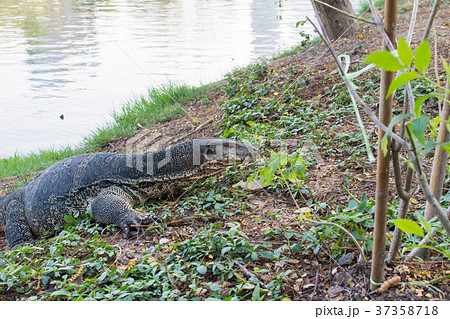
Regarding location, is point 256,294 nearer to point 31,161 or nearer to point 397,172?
point 397,172

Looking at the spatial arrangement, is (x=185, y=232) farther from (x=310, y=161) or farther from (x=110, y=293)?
(x=310, y=161)

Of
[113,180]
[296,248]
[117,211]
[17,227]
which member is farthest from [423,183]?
[17,227]

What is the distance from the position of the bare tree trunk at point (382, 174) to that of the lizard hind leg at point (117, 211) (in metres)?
2.08

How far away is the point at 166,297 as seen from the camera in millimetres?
2230

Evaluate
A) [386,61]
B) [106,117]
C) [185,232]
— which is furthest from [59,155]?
[386,61]

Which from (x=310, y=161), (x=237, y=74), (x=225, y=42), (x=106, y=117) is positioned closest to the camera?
(x=310, y=161)

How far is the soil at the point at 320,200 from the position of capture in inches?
78.7

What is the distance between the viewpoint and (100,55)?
1214 cm

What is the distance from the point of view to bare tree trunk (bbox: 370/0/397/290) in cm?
150

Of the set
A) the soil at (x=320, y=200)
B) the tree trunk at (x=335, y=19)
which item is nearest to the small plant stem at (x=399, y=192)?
the soil at (x=320, y=200)

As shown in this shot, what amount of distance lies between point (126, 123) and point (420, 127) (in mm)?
6809

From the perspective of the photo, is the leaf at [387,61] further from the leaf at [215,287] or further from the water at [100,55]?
the water at [100,55]

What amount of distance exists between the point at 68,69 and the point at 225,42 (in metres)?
4.68

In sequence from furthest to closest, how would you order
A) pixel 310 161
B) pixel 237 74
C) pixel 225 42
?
pixel 225 42, pixel 237 74, pixel 310 161
